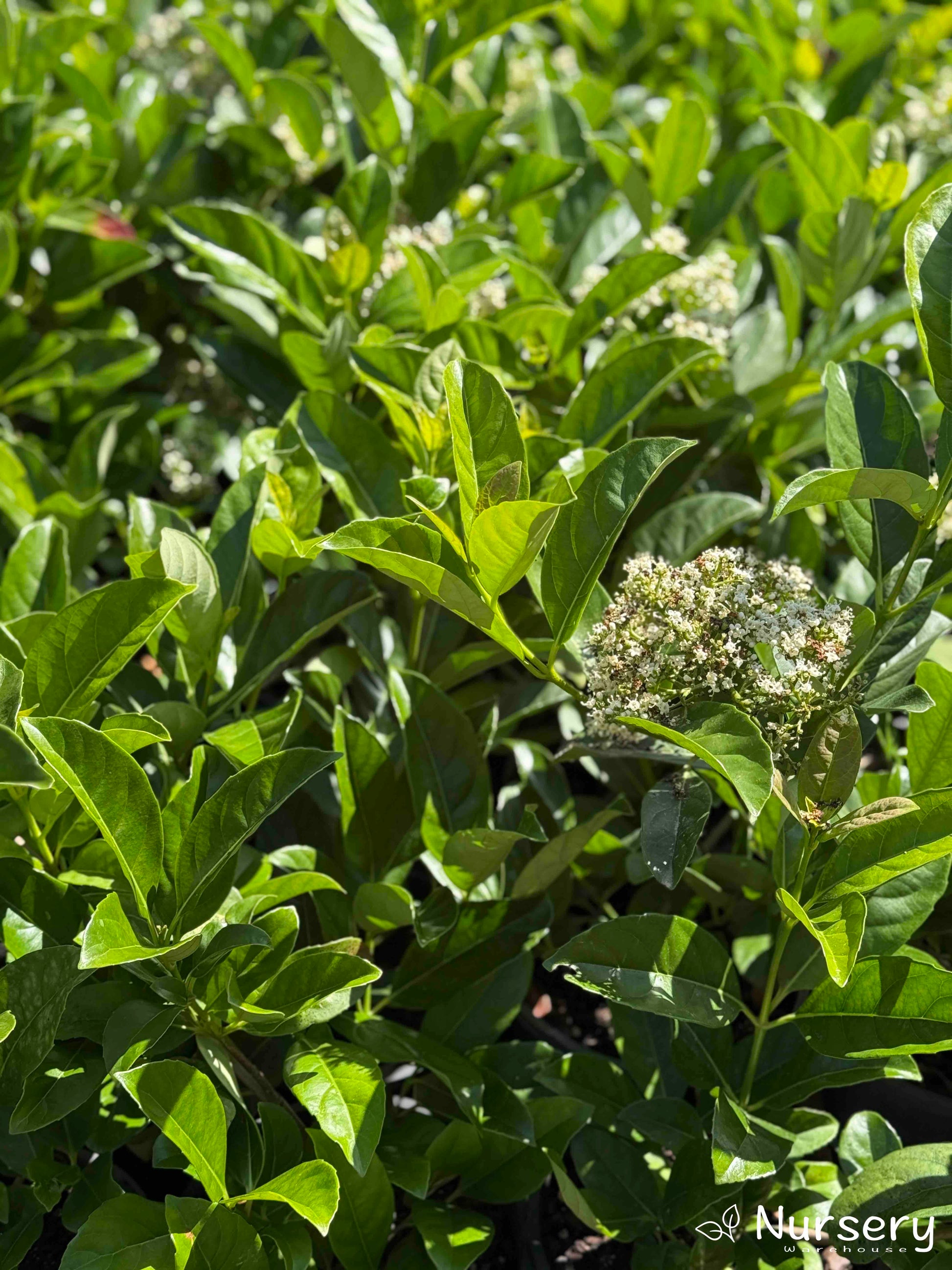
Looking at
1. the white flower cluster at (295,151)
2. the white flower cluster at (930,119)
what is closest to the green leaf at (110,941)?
the white flower cluster at (295,151)

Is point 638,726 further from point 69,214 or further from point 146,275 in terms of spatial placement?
point 146,275

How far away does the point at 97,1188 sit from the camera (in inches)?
49.8

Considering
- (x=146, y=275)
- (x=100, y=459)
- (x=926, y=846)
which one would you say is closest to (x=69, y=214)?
(x=146, y=275)

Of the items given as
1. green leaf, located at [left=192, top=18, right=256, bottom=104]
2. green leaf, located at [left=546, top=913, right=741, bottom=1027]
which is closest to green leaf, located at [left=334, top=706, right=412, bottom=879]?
green leaf, located at [left=546, top=913, right=741, bottom=1027]

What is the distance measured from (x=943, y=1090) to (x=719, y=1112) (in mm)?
647

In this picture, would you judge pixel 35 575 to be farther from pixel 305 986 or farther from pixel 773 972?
pixel 773 972

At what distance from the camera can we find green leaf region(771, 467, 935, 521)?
103cm

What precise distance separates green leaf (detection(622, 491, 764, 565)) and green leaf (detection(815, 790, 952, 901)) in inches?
20.1

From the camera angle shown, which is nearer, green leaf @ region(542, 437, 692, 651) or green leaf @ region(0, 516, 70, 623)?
green leaf @ region(542, 437, 692, 651)

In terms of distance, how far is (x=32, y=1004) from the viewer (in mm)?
1121

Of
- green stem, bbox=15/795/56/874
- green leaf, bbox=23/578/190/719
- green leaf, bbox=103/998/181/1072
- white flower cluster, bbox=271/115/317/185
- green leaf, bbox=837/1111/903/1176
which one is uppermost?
white flower cluster, bbox=271/115/317/185

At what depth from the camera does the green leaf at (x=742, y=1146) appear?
44.9 inches

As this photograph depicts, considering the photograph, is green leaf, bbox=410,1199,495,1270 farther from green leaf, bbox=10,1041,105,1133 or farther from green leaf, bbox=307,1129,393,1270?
green leaf, bbox=10,1041,105,1133

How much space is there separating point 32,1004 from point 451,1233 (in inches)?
20.2
